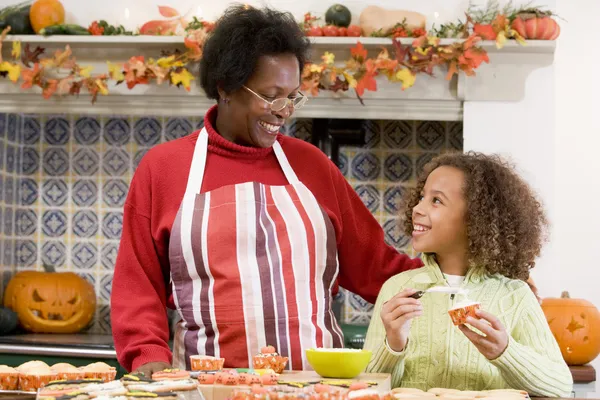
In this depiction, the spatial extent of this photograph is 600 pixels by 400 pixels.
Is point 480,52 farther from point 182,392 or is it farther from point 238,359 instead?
point 182,392

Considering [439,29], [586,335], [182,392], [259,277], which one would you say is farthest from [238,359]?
[439,29]

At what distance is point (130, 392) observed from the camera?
1476mm

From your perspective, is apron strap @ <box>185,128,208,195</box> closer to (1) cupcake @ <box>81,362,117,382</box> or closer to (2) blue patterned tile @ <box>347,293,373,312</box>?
(1) cupcake @ <box>81,362,117,382</box>

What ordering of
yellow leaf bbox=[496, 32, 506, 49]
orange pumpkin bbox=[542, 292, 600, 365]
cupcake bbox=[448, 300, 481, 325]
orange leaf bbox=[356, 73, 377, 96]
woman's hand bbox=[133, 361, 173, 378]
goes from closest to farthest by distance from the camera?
cupcake bbox=[448, 300, 481, 325]
woman's hand bbox=[133, 361, 173, 378]
orange pumpkin bbox=[542, 292, 600, 365]
yellow leaf bbox=[496, 32, 506, 49]
orange leaf bbox=[356, 73, 377, 96]

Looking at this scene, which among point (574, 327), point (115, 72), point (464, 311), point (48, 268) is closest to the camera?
point (464, 311)

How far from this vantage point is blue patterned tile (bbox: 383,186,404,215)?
13.5 ft

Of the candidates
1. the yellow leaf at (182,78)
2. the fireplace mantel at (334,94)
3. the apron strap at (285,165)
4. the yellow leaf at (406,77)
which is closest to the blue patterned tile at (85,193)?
Answer: the fireplace mantel at (334,94)

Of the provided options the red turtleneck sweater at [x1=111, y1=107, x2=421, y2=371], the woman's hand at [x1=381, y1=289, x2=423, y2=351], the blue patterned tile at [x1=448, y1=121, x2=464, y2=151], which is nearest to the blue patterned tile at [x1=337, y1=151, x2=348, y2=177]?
the blue patterned tile at [x1=448, y1=121, x2=464, y2=151]

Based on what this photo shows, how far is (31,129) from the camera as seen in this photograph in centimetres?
430

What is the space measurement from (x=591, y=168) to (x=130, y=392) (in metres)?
2.62

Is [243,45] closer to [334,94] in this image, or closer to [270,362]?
[270,362]

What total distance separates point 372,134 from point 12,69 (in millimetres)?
1559

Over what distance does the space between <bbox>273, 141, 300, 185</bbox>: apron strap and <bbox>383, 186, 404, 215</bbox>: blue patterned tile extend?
1.87 m

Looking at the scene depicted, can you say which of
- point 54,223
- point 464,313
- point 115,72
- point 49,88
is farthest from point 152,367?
point 54,223
